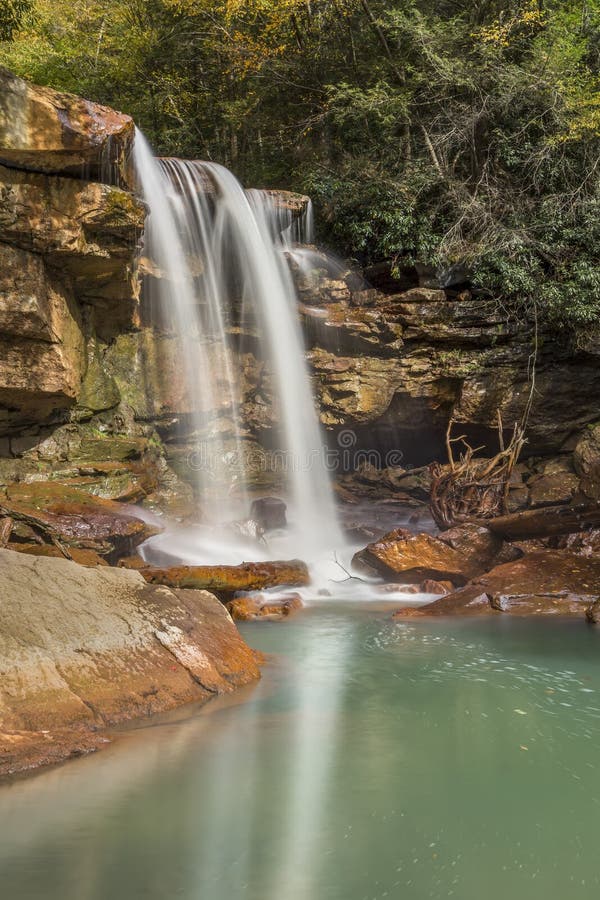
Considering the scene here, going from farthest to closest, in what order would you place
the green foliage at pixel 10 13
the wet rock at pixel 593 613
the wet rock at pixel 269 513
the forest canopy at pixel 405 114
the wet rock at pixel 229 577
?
the forest canopy at pixel 405 114, the green foliage at pixel 10 13, the wet rock at pixel 269 513, the wet rock at pixel 229 577, the wet rock at pixel 593 613

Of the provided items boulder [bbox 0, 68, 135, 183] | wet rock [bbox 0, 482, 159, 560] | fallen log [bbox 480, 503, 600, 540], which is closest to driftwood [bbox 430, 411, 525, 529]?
fallen log [bbox 480, 503, 600, 540]

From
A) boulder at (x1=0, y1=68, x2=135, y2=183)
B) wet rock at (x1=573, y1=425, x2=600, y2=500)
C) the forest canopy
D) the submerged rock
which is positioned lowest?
the submerged rock

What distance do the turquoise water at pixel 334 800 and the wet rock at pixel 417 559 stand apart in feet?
12.7

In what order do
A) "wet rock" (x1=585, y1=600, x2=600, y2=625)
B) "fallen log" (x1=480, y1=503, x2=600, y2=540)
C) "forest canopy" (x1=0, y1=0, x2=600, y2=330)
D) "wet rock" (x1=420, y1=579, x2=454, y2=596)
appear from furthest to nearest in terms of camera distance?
"forest canopy" (x1=0, y1=0, x2=600, y2=330), "fallen log" (x1=480, y1=503, x2=600, y2=540), "wet rock" (x1=420, y1=579, x2=454, y2=596), "wet rock" (x1=585, y1=600, x2=600, y2=625)

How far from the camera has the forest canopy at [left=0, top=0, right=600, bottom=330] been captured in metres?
14.5

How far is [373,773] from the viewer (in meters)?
3.91

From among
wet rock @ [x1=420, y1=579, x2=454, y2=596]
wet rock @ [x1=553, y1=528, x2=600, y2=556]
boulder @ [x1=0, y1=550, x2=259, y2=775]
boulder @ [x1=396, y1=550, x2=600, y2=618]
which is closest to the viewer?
boulder @ [x1=0, y1=550, x2=259, y2=775]

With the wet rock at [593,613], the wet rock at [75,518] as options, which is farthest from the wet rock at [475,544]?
the wet rock at [75,518]

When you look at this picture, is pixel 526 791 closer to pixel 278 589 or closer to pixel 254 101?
pixel 278 589

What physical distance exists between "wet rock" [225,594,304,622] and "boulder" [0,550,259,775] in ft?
7.91

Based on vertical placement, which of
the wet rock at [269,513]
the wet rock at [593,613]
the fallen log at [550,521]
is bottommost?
→ the wet rock at [593,613]

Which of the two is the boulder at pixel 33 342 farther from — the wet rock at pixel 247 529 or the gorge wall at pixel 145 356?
the wet rock at pixel 247 529

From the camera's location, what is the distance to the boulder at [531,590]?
813cm

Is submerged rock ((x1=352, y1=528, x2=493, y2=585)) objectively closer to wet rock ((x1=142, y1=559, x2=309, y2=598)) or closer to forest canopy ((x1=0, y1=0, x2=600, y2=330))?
wet rock ((x1=142, y1=559, x2=309, y2=598))
